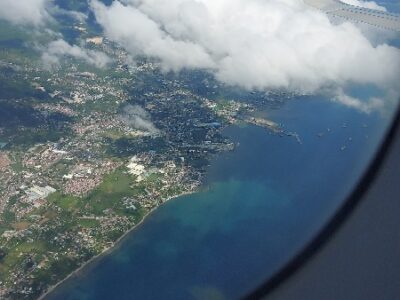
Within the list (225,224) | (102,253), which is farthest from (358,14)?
(102,253)

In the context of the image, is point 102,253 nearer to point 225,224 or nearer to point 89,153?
point 225,224

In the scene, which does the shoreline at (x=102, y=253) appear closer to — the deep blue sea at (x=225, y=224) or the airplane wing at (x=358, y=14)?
the deep blue sea at (x=225, y=224)

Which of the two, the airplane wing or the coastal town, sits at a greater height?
the airplane wing

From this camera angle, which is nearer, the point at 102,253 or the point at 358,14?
the point at 102,253

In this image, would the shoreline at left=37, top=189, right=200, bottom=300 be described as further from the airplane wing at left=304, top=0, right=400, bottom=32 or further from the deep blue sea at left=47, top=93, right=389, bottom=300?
the airplane wing at left=304, top=0, right=400, bottom=32

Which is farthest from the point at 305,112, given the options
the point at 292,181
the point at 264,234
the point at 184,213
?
the point at 264,234

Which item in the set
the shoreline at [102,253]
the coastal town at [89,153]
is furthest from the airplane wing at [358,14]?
the shoreline at [102,253]

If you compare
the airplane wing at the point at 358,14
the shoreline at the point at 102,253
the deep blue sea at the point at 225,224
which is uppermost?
the airplane wing at the point at 358,14

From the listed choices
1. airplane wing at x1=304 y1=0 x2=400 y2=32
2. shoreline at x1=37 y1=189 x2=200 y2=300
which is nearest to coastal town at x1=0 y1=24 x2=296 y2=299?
shoreline at x1=37 y1=189 x2=200 y2=300

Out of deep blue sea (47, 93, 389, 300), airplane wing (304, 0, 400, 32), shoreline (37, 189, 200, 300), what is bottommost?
shoreline (37, 189, 200, 300)
